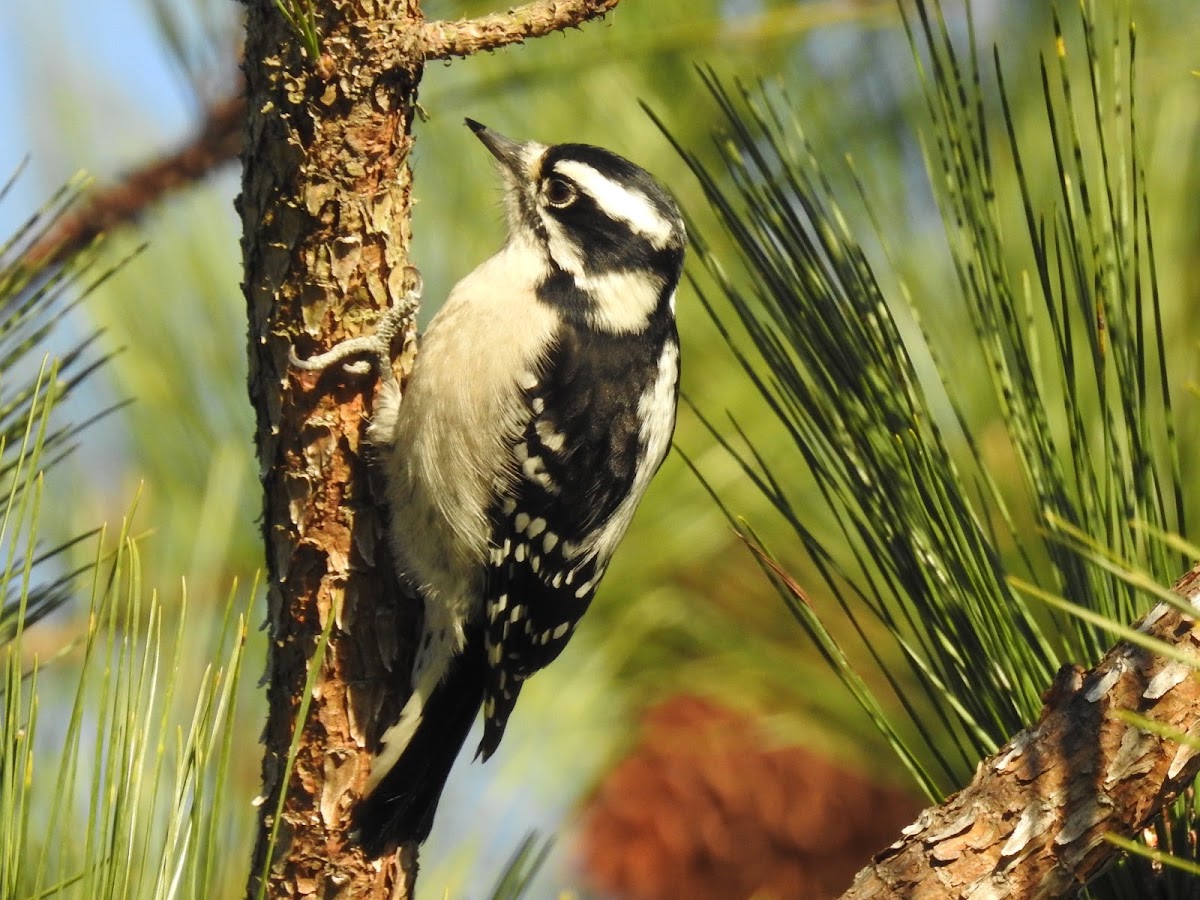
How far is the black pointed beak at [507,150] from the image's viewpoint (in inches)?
92.7

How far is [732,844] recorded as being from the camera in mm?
2570

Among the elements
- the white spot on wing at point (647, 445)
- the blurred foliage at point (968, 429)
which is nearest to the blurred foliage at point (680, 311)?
the white spot on wing at point (647, 445)

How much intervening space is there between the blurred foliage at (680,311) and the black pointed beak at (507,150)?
77 millimetres

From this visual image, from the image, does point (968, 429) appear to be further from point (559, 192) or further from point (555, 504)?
point (559, 192)

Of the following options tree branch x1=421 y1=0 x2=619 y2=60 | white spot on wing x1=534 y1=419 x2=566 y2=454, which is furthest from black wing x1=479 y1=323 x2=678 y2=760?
tree branch x1=421 y1=0 x2=619 y2=60

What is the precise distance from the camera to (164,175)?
2.05 meters

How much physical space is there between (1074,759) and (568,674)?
170cm

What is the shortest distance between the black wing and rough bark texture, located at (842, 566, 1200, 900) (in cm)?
117

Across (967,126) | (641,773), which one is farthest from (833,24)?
(641,773)

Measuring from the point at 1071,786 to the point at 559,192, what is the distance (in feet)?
5.03

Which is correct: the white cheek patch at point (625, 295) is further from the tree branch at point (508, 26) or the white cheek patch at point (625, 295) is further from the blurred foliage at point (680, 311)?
the tree branch at point (508, 26)

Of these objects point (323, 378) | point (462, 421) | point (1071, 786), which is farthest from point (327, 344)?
point (1071, 786)

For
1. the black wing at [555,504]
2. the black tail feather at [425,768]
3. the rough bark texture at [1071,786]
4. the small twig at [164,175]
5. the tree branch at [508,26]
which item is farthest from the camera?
the black wing at [555,504]

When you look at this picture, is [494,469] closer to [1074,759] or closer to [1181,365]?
[1181,365]
